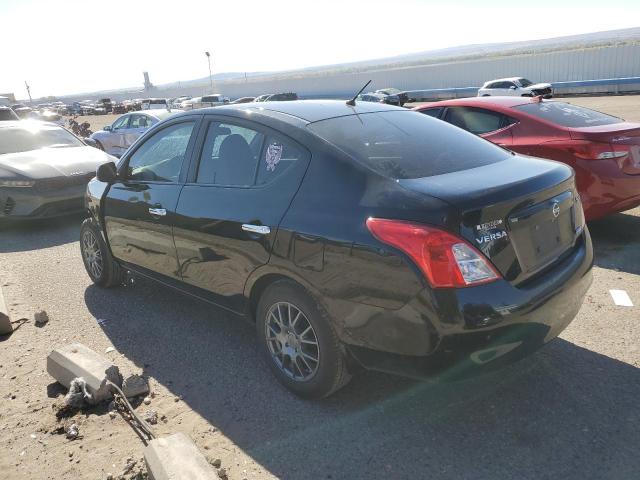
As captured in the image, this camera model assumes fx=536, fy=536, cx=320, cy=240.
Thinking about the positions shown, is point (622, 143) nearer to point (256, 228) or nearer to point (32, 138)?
point (256, 228)

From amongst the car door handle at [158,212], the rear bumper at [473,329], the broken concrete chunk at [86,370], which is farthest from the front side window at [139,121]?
the rear bumper at [473,329]

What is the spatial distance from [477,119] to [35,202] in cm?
611

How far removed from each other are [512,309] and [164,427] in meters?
2.02

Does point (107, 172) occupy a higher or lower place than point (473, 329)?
higher

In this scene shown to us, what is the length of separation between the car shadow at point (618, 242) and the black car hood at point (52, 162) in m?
6.95

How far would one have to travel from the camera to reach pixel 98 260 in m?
5.21

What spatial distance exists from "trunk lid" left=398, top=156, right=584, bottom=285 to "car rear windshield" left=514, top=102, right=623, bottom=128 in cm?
285

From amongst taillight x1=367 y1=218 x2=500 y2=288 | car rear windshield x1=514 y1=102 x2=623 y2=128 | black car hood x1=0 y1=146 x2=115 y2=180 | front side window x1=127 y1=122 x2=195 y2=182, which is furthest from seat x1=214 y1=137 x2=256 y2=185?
black car hood x1=0 y1=146 x2=115 y2=180

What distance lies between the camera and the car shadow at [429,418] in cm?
261

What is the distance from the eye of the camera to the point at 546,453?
8.65 feet

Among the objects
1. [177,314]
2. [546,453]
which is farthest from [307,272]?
[177,314]

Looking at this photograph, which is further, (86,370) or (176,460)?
(86,370)

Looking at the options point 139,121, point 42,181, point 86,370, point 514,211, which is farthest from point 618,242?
point 139,121

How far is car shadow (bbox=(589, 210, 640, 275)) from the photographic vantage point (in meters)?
5.16
